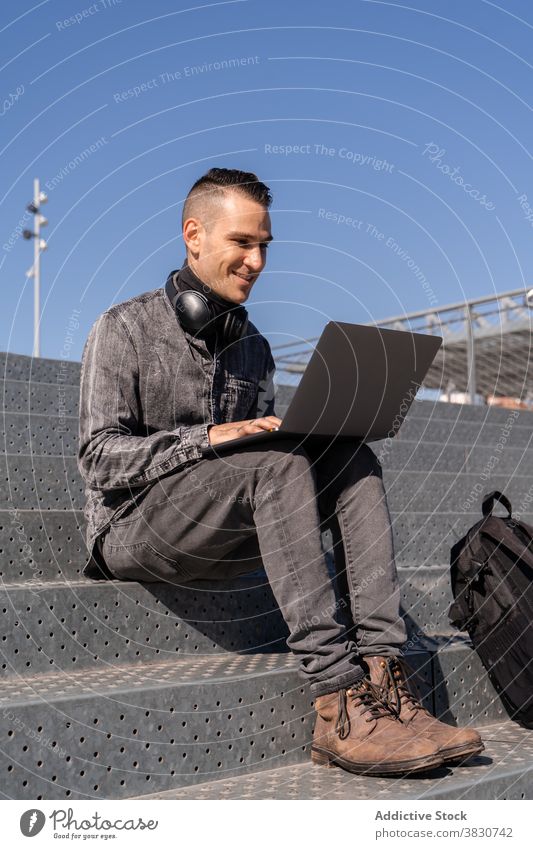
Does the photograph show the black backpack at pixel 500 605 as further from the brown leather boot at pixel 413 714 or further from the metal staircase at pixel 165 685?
the brown leather boot at pixel 413 714

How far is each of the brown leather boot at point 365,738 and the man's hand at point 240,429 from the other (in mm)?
479

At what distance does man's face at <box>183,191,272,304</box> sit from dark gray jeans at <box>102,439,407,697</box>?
427 mm

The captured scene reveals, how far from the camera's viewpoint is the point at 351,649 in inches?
63.0

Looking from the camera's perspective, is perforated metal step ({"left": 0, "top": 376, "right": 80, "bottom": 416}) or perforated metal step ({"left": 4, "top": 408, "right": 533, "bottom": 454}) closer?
perforated metal step ({"left": 4, "top": 408, "right": 533, "bottom": 454})

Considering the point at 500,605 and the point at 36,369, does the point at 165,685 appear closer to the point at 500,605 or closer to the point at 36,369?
the point at 500,605

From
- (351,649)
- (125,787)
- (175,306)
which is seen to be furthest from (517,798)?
(175,306)

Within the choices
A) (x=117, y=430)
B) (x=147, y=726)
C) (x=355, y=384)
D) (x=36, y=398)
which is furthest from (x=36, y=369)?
(x=147, y=726)

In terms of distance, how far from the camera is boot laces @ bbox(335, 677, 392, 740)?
1522mm

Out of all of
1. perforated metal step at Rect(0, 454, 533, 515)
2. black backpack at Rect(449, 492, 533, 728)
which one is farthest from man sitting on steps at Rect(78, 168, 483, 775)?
perforated metal step at Rect(0, 454, 533, 515)

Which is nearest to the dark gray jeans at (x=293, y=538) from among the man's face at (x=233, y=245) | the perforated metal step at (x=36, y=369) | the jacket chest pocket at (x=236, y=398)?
the jacket chest pocket at (x=236, y=398)

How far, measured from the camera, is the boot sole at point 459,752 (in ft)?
4.86

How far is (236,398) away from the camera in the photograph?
2004 millimetres

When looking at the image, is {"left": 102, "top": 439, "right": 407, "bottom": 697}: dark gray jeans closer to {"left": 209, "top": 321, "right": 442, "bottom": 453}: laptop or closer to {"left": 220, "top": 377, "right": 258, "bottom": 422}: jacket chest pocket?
{"left": 209, "top": 321, "right": 442, "bottom": 453}: laptop
